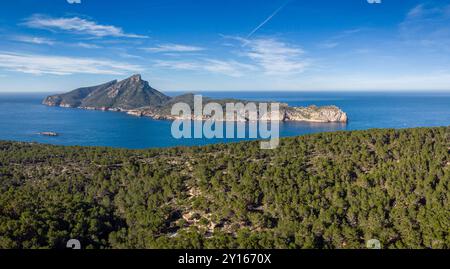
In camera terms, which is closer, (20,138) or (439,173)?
(439,173)

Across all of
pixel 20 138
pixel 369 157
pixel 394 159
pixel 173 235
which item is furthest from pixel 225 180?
pixel 20 138

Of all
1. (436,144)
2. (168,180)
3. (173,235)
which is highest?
(436,144)

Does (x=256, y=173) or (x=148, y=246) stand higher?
(x=256, y=173)

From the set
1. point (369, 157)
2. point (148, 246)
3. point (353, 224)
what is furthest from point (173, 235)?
point (369, 157)
